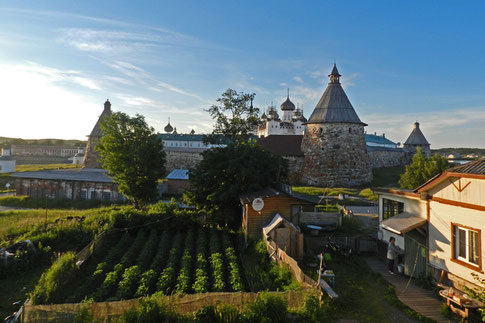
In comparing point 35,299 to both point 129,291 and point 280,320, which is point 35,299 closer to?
point 129,291

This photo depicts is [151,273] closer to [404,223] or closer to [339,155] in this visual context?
[404,223]

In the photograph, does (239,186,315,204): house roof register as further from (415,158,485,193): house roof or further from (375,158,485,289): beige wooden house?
(415,158,485,193): house roof

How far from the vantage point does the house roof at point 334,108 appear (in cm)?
3400

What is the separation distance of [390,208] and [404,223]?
263 cm

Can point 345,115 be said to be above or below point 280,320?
above

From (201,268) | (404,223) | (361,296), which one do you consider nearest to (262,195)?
(201,268)

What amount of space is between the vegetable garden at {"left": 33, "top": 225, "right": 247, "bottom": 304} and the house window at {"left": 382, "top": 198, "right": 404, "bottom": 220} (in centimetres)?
714

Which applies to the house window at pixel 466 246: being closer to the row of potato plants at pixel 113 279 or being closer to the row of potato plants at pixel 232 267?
the row of potato plants at pixel 232 267

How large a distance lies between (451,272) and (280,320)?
6110 mm

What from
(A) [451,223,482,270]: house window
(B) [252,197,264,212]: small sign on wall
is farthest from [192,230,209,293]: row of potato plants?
(A) [451,223,482,270]: house window

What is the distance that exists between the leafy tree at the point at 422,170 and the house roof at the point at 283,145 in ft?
53.9

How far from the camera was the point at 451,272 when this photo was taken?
30.5ft

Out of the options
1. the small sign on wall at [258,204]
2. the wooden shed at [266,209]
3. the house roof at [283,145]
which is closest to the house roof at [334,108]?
the house roof at [283,145]

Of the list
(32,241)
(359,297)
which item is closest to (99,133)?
(32,241)
